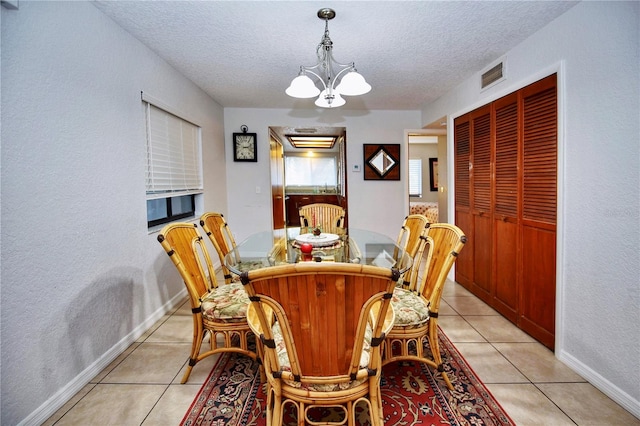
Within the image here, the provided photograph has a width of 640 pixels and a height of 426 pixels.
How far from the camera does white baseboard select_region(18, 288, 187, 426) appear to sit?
150cm

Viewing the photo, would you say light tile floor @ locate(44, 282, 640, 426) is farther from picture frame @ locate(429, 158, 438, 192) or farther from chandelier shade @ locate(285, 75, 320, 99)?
picture frame @ locate(429, 158, 438, 192)

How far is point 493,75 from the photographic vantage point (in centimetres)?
276

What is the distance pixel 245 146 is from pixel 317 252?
9.48 ft

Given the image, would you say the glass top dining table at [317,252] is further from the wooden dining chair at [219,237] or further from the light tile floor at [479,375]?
the light tile floor at [479,375]

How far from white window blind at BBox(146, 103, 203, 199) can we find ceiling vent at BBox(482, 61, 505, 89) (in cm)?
297

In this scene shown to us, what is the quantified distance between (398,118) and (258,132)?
6.92 feet

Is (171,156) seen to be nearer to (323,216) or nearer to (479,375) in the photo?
(323,216)

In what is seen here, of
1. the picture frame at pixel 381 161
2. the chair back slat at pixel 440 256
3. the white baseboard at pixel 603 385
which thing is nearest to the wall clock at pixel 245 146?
the picture frame at pixel 381 161

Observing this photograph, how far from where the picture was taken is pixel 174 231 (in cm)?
178

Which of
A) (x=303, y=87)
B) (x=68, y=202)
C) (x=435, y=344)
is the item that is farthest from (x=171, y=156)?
(x=435, y=344)

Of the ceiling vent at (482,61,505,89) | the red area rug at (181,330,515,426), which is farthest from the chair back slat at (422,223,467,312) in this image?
the ceiling vent at (482,61,505,89)

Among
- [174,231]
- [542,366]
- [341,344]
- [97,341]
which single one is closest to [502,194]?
[542,366]

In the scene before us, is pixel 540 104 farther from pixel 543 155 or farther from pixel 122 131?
pixel 122 131

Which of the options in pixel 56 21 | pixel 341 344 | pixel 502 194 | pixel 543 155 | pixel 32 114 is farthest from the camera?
pixel 502 194
